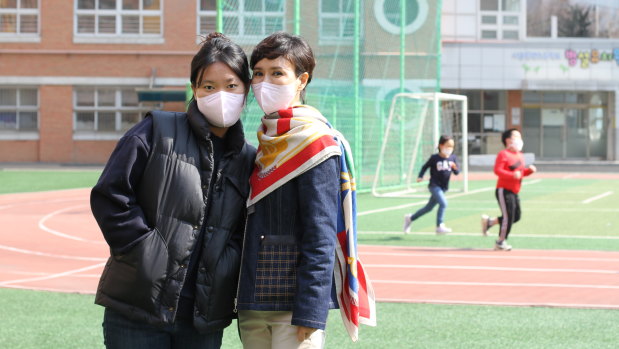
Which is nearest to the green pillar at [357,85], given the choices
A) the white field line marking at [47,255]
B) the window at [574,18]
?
the white field line marking at [47,255]

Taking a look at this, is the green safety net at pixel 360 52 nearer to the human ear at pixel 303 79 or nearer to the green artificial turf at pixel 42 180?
the green artificial turf at pixel 42 180

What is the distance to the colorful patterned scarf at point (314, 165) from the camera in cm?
377

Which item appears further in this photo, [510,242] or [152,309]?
[510,242]

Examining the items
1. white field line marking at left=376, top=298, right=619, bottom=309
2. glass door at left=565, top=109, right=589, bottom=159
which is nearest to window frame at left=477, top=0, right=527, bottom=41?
glass door at left=565, top=109, right=589, bottom=159

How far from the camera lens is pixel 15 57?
48.2m

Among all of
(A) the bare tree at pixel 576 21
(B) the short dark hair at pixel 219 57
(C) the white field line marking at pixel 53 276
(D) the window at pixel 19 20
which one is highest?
(A) the bare tree at pixel 576 21

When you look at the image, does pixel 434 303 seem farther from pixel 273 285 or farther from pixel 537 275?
pixel 273 285

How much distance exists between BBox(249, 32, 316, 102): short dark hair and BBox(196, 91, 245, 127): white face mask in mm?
209

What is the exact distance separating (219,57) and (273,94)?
0.87 feet

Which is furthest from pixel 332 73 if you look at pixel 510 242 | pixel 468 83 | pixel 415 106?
pixel 468 83

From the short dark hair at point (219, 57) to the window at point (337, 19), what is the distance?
2011 centimetres

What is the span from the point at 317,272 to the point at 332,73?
20995mm

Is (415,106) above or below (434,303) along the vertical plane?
above

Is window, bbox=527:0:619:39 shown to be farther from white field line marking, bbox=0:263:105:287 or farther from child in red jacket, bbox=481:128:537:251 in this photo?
white field line marking, bbox=0:263:105:287
